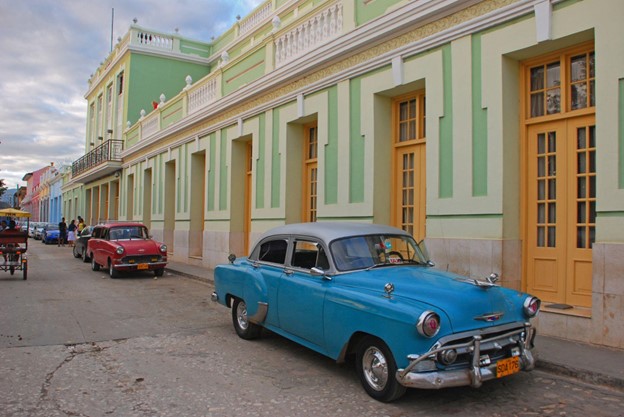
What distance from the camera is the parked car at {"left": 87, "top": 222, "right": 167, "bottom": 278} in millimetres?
14328

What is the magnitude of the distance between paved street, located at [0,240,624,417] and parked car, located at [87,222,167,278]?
5.51 metres

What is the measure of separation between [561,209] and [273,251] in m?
4.17

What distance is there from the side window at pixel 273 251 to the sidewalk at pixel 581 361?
3094 mm

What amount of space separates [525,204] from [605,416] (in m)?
3.88

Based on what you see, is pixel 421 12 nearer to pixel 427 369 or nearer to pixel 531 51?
pixel 531 51

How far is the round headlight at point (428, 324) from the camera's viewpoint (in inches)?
164

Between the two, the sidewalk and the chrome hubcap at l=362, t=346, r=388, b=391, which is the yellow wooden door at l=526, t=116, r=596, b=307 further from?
the chrome hubcap at l=362, t=346, r=388, b=391

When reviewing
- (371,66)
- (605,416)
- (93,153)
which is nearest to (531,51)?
(371,66)

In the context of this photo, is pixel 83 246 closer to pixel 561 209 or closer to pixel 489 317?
pixel 561 209

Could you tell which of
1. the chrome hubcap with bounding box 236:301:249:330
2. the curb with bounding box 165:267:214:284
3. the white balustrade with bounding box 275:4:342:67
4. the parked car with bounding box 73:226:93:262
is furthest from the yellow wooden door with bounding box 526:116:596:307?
the parked car with bounding box 73:226:93:262

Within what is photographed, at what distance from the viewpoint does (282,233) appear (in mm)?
6633

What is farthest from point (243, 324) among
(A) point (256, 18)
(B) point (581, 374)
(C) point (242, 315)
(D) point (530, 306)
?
(A) point (256, 18)

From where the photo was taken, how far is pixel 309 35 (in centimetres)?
1196

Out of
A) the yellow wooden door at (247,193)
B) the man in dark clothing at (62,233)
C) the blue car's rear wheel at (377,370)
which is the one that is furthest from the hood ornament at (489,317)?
the man in dark clothing at (62,233)
